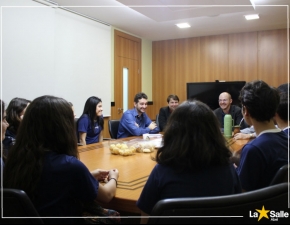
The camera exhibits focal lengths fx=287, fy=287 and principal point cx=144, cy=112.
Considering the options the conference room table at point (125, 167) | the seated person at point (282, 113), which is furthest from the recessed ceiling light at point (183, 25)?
the seated person at point (282, 113)

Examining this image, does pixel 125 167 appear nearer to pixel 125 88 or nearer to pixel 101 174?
pixel 101 174

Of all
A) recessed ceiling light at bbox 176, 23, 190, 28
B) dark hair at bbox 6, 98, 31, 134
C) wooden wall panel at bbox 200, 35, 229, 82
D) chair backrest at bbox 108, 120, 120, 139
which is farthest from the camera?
wooden wall panel at bbox 200, 35, 229, 82

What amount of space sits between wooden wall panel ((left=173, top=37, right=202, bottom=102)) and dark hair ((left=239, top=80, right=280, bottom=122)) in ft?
14.5

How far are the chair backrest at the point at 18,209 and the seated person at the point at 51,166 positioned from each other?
0.45 feet

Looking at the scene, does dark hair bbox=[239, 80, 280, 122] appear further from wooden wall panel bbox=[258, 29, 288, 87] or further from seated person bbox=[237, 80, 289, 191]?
→ wooden wall panel bbox=[258, 29, 288, 87]

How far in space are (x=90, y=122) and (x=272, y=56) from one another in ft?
11.8

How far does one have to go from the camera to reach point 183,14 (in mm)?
3834

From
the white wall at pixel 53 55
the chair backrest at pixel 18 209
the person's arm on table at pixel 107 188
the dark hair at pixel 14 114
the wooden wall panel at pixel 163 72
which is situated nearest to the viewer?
the chair backrest at pixel 18 209

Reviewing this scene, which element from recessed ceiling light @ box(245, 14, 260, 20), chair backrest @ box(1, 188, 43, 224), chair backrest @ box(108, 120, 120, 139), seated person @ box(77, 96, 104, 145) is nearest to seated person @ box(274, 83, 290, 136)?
chair backrest @ box(1, 188, 43, 224)

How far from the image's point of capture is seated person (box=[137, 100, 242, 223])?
945 mm

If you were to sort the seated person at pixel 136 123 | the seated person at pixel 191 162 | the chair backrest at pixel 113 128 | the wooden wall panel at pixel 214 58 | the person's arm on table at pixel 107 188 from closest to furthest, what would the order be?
the seated person at pixel 191 162, the person's arm on table at pixel 107 188, the seated person at pixel 136 123, the chair backrest at pixel 113 128, the wooden wall panel at pixel 214 58

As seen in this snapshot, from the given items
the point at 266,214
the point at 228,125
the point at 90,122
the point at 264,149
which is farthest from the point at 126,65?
the point at 266,214

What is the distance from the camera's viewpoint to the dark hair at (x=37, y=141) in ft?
3.30

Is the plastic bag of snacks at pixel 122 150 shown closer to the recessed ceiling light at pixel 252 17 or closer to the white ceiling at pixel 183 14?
the white ceiling at pixel 183 14
